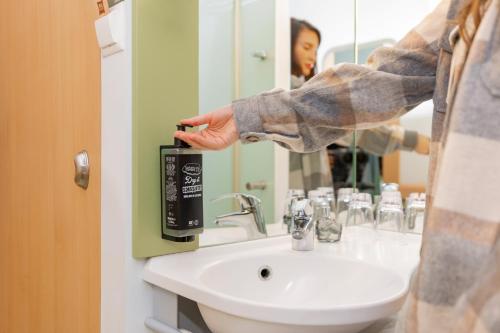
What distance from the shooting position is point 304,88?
79 centimetres

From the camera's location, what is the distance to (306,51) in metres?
1.52

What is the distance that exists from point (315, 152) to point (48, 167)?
0.84 m

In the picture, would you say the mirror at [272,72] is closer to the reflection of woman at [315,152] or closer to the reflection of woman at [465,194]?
the reflection of woman at [315,152]

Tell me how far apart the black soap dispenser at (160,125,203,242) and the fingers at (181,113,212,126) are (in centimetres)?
2

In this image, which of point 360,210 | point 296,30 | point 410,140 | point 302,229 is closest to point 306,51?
point 296,30

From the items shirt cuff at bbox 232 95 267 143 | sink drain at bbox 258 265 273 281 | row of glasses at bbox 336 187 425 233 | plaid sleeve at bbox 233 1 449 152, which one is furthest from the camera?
row of glasses at bbox 336 187 425 233

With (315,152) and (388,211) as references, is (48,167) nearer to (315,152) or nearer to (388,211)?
(315,152)

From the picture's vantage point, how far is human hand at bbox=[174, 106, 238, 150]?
35.1 inches

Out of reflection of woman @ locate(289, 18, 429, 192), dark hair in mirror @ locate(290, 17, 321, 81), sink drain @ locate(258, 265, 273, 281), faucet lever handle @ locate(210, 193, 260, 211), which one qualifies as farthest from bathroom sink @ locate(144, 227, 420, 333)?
dark hair in mirror @ locate(290, 17, 321, 81)

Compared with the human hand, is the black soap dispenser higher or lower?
lower

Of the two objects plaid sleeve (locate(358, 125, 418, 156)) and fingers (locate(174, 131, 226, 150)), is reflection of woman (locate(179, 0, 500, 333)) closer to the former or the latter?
fingers (locate(174, 131, 226, 150))

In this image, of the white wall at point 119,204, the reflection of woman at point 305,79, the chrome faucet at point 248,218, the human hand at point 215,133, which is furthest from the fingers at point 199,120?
the reflection of woman at point 305,79

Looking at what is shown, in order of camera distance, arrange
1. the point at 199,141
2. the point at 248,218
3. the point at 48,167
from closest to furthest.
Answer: the point at 199,141, the point at 248,218, the point at 48,167

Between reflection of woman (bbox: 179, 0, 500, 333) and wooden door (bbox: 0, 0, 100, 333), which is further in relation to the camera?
wooden door (bbox: 0, 0, 100, 333)
